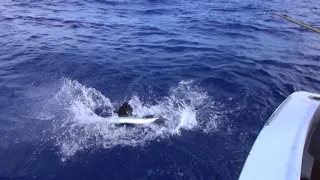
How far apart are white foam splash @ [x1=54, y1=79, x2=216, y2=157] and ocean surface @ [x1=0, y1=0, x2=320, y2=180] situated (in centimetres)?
4

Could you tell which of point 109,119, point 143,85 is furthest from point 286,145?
point 143,85

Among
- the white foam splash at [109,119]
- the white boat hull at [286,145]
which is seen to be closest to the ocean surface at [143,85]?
the white foam splash at [109,119]

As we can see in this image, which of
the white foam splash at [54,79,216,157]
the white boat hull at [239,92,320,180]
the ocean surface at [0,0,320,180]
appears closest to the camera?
the white boat hull at [239,92,320,180]

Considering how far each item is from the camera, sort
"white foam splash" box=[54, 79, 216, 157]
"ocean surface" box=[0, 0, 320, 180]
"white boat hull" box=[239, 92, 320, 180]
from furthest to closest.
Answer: "white foam splash" box=[54, 79, 216, 157] < "ocean surface" box=[0, 0, 320, 180] < "white boat hull" box=[239, 92, 320, 180]

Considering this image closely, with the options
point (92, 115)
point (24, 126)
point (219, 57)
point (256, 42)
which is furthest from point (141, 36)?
point (24, 126)

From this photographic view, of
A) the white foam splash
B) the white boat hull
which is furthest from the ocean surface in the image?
the white boat hull

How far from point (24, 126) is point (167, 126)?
3615 millimetres

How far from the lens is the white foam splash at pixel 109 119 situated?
712cm

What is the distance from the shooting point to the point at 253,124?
756cm

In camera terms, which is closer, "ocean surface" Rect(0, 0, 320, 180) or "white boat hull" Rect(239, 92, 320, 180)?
"white boat hull" Rect(239, 92, 320, 180)

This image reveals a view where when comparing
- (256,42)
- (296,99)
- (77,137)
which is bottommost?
(77,137)

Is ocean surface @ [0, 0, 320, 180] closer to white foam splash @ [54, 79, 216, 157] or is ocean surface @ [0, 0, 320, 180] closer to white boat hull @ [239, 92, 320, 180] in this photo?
white foam splash @ [54, 79, 216, 157]

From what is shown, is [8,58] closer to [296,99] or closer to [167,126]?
[167,126]

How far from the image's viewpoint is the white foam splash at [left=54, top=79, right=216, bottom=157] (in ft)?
23.4
